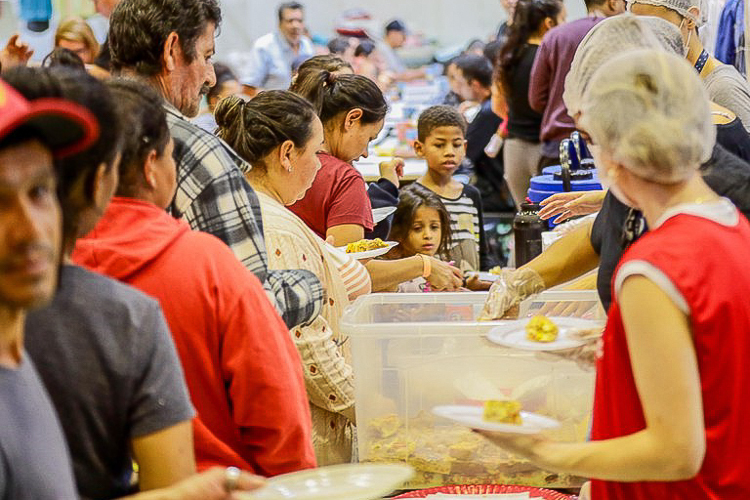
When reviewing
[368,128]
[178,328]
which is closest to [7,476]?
[178,328]

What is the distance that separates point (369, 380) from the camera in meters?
2.53

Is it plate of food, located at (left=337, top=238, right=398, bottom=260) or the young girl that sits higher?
plate of food, located at (left=337, top=238, right=398, bottom=260)

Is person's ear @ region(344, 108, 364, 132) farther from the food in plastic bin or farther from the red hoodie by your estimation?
the red hoodie

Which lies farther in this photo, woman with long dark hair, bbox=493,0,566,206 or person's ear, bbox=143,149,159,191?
woman with long dark hair, bbox=493,0,566,206

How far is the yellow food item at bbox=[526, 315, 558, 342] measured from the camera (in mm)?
2035

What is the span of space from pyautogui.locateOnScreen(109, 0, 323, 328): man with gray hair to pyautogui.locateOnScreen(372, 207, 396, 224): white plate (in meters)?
1.45

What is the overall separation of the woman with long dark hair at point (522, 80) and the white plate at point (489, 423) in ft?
16.1

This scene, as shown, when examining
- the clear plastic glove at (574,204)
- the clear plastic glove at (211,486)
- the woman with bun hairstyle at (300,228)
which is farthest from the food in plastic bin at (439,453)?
the clear plastic glove at (211,486)

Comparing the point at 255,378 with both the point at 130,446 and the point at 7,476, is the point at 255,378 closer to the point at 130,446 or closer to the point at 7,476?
the point at 130,446

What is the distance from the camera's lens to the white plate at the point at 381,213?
3920 millimetres

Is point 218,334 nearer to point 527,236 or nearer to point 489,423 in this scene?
point 489,423

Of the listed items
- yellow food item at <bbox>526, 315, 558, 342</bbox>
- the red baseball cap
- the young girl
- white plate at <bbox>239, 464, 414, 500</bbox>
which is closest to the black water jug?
the young girl

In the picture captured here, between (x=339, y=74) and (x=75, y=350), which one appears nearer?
(x=75, y=350)

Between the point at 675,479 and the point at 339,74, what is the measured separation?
2.48 m
